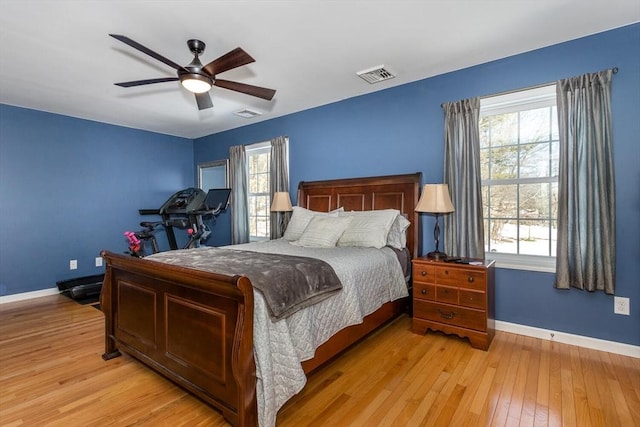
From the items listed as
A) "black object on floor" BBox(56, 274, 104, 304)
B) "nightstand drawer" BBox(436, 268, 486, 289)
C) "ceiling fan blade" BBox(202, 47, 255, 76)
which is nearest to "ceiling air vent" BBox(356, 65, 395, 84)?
"ceiling fan blade" BBox(202, 47, 255, 76)

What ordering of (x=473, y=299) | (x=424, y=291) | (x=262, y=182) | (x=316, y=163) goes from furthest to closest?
(x=262, y=182) < (x=316, y=163) < (x=424, y=291) < (x=473, y=299)

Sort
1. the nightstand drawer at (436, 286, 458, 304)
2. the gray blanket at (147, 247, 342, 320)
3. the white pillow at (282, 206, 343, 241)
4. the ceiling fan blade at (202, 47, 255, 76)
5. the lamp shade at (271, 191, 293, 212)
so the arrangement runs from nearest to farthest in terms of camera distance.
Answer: the gray blanket at (147, 247, 342, 320), the ceiling fan blade at (202, 47, 255, 76), the nightstand drawer at (436, 286, 458, 304), the white pillow at (282, 206, 343, 241), the lamp shade at (271, 191, 293, 212)

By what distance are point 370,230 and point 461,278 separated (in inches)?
35.8

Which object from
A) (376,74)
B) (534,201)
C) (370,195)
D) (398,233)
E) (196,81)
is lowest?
(398,233)

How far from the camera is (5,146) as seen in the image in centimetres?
401

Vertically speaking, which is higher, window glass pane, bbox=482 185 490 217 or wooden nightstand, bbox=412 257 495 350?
window glass pane, bbox=482 185 490 217

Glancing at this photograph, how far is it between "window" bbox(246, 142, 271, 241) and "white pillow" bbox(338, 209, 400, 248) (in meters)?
2.16

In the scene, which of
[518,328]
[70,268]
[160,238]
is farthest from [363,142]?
[70,268]

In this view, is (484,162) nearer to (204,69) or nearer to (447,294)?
(447,294)

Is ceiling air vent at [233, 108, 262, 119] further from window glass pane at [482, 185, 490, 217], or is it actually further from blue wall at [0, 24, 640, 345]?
window glass pane at [482, 185, 490, 217]

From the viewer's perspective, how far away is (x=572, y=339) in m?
2.60

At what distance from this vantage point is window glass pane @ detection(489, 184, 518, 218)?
9.74 feet

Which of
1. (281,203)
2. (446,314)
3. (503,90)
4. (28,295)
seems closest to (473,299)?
(446,314)

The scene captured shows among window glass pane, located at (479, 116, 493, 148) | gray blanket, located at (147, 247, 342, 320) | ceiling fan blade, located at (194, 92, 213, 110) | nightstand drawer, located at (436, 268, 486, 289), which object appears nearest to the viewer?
gray blanket, located at (147, 247, 342, 320)
